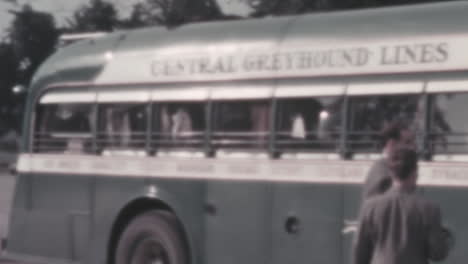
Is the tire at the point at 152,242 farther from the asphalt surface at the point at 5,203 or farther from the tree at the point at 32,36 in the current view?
the tree at the point at 32,36

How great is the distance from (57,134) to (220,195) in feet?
8.55

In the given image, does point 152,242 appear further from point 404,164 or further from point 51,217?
point 404,164

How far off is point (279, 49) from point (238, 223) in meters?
1.64

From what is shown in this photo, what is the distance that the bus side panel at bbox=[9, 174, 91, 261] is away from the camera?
1163cm

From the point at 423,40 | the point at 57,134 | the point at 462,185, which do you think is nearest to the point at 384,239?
the point at 462,185

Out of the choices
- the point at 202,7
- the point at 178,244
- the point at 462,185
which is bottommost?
the point at 178,244

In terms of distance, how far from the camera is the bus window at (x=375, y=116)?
8.88 metres

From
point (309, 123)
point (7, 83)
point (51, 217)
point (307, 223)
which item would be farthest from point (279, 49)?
point (7, 83)

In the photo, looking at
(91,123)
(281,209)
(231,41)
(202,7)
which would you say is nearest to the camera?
(281,209)

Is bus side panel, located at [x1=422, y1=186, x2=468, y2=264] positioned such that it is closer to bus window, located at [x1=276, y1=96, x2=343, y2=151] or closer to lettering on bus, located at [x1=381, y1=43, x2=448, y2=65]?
lettering on bus, located at [x1=381, y1=43, x2=448, y2=65]

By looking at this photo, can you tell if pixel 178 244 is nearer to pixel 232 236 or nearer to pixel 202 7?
pixel 232 236

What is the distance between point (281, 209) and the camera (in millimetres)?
9742

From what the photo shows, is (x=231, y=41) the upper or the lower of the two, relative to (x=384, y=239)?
upper

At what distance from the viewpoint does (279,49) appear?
1013 cm
